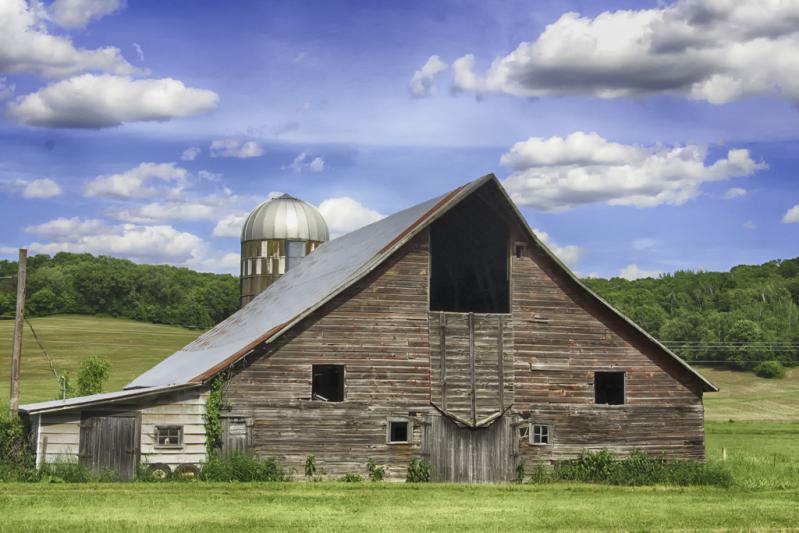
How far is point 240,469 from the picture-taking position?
24.7 metres

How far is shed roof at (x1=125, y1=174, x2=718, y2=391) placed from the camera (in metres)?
26.3

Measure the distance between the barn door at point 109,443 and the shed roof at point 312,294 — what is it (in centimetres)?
198

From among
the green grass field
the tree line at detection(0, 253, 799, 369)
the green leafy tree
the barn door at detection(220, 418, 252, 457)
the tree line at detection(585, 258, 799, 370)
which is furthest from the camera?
the tree line at detection(0, 253, 799, 369)

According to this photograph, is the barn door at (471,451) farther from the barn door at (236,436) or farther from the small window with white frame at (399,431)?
the barn door at (236,436)

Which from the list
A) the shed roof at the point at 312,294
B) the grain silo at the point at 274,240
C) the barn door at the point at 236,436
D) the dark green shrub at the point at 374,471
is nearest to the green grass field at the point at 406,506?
the dark green shrub at the point at 374,471

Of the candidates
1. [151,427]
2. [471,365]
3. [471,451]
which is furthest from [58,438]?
[471,365]

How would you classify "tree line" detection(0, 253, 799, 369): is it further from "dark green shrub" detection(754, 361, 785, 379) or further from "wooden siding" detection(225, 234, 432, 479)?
"wooden siding" detection(225, 234, 432, 479)

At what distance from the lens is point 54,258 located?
6496 inches

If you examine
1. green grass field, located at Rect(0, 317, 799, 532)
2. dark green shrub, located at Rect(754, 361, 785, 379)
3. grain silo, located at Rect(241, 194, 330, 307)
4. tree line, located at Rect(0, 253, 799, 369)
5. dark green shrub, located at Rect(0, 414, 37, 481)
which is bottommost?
green grass field, located at Rect(0, 317, 799, 532)

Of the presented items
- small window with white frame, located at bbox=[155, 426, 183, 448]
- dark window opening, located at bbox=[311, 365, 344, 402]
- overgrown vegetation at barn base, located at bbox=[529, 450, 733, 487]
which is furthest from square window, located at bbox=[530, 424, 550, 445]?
small window with white frame, located at bbox=[155, 426, 183, 448]

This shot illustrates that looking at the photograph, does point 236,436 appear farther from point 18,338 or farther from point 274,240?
point 274,240

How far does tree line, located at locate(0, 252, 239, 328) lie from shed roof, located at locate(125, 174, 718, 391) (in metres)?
88.1

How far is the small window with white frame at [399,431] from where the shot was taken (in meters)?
26.4

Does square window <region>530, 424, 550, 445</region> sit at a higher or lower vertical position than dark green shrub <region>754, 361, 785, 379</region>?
lower
